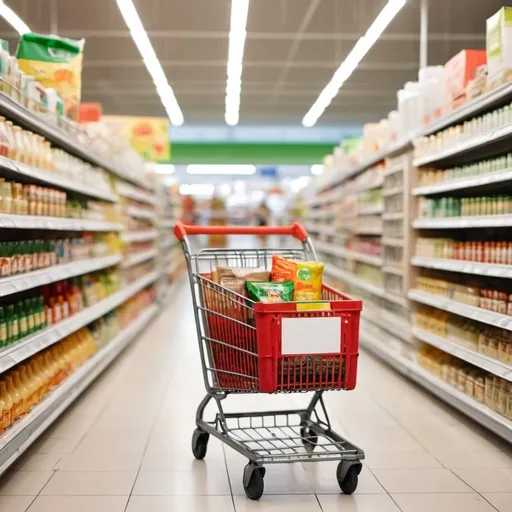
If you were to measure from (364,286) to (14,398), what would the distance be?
4569mm

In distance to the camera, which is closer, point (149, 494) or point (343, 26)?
point (149, 494)

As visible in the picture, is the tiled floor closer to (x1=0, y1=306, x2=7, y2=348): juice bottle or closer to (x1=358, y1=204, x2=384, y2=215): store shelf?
(x1=0, y1=306, x2=7, y2=348): juice bottle

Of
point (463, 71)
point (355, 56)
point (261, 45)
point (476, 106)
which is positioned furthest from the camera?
point (261, 45)

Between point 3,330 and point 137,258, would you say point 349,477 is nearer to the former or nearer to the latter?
point 3,330

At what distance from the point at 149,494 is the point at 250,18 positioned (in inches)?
297

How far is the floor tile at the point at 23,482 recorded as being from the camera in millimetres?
3076

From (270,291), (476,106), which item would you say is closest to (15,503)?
(270,291)

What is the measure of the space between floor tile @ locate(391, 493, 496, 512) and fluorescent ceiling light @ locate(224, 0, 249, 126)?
560 cm

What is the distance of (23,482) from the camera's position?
10.5 ft

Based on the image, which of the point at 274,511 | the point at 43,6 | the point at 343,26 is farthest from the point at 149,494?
the point at 343,26

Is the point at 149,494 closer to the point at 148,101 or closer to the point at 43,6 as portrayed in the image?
the point at 43,6

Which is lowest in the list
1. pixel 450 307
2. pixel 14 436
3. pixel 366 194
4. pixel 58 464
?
pixel 58 464

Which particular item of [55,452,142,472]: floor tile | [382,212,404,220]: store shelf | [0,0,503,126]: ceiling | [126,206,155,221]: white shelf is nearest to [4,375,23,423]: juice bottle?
[55,452,142,472]: floor tile

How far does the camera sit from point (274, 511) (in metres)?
2.87
